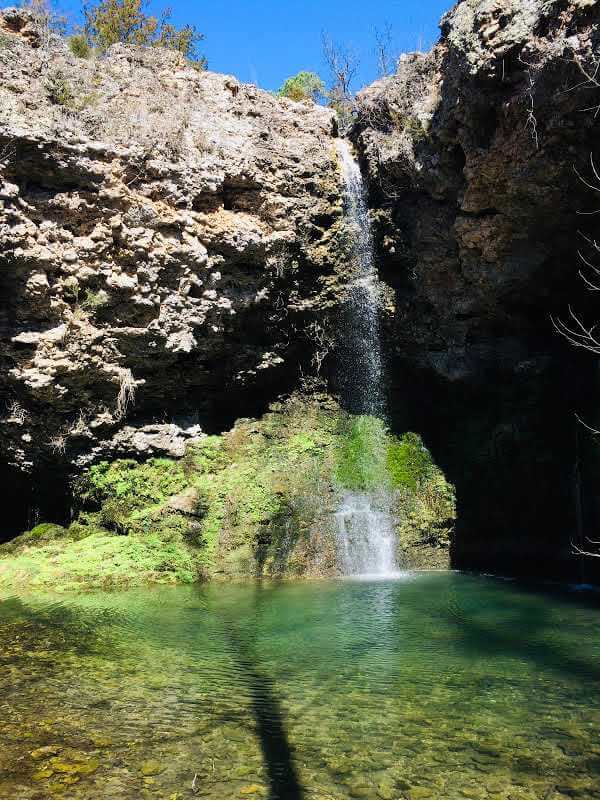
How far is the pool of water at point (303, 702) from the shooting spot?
11.6ft

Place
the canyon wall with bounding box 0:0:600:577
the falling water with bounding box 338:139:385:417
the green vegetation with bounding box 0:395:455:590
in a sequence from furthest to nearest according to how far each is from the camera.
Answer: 1. the falling water with bounding box 338:139:385:417
2. the green vegetation with bounding box 0:395:455:590
3. the canyon wall with bounding box 0:0:600:577

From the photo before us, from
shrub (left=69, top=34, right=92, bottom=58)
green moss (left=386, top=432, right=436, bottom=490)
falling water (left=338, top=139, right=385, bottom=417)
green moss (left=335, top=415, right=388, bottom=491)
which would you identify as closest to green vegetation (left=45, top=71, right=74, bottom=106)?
shrub (left=69, top=34, right=92, bottom=58)

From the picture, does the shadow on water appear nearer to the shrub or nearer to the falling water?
the falling water

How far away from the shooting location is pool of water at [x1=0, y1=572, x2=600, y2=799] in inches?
139

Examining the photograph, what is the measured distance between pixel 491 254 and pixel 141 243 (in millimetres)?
6336

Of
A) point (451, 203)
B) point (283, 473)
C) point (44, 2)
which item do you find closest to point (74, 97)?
point (44, 2)

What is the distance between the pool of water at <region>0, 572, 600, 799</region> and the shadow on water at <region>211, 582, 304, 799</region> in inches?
0.6

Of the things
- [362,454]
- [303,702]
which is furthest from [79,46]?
[303,702]

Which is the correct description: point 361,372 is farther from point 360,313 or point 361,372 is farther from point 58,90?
point 58,90

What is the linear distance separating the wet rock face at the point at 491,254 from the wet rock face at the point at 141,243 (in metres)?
1.75

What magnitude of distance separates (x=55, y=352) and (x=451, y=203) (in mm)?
7851

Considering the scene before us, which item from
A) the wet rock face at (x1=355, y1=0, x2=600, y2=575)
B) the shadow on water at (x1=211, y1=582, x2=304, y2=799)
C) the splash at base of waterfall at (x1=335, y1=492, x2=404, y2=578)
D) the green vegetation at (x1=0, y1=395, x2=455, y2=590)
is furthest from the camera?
the splash at base of waterfall at (x1=335, y1=492, x2=404, y2=578)

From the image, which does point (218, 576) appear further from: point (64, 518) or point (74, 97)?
point (74, 97)

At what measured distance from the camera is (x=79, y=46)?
42.0ft
